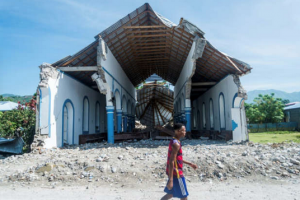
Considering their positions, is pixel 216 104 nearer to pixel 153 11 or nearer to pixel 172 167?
pixel 153 11

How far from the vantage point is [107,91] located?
1429 centimetres

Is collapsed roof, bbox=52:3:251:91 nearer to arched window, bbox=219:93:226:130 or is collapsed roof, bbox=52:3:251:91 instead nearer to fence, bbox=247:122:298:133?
arched window, bbox=219:93:226:130

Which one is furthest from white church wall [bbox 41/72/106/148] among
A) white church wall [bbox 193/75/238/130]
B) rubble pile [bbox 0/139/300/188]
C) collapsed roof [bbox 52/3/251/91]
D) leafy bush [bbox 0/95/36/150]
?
white church wall [bbox 193/75/238/130]

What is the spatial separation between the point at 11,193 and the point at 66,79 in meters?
8.58

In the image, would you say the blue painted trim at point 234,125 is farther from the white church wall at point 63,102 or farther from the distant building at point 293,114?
the distant building at point 293,114

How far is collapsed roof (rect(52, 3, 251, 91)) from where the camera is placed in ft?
43.4

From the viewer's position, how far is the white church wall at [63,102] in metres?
11.7

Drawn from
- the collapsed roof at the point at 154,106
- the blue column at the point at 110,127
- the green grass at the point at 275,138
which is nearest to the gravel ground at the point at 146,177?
the blue column at the point at 110,127

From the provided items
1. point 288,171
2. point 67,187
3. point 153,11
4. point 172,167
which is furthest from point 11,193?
point 153,11

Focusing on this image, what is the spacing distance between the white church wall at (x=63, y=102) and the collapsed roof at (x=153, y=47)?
2.36ft

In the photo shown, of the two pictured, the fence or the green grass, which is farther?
the fence

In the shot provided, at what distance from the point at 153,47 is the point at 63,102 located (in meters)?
7.88

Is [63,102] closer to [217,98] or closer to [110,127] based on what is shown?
[110,127]

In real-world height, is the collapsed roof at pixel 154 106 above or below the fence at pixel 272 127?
above
